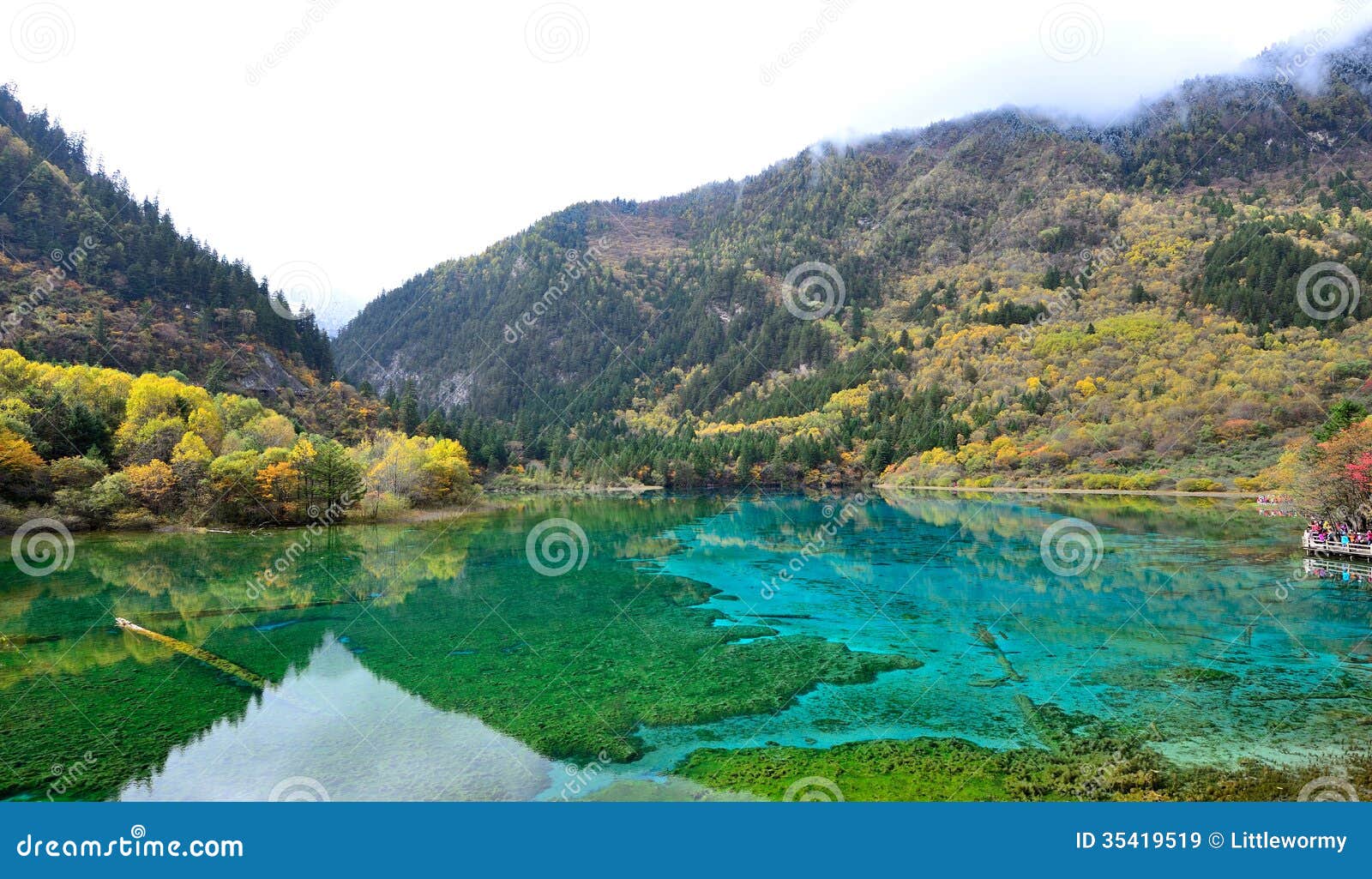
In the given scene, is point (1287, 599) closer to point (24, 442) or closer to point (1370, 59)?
point (24, 442)

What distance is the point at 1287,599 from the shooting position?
20078mm

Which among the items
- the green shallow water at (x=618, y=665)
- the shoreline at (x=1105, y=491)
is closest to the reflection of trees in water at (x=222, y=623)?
the green shallow water at (x=618, y=665)

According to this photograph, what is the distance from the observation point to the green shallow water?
32.7 ft

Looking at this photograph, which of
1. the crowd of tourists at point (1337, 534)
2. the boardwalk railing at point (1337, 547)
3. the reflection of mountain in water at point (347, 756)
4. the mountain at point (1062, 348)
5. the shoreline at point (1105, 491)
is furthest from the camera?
the mountain at point (1062, 348)

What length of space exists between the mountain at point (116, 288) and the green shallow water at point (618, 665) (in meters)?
42.0

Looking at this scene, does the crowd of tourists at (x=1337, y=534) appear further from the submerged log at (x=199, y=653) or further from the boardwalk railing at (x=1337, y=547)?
the submerged log at (x=199, y=653)

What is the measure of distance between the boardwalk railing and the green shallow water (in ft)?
4.35

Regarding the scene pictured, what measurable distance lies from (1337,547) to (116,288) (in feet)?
320

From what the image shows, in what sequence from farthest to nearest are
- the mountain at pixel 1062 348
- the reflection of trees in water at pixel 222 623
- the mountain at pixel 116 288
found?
the mountain at pixel 1062 348
the mountain at pixel 116 288
the reflection of trees in water at pixel 222 623

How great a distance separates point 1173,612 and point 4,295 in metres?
86.8

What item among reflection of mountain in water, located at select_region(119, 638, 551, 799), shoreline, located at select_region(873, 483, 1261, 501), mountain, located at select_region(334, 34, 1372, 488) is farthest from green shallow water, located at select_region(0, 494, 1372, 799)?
shoreline, located at select_region(873, 483, 1261, 501)

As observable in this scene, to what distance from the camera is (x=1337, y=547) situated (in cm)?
2625

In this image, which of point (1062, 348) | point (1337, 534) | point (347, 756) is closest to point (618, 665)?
point (347, 756)

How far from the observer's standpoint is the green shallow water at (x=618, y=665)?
32.7 ft
